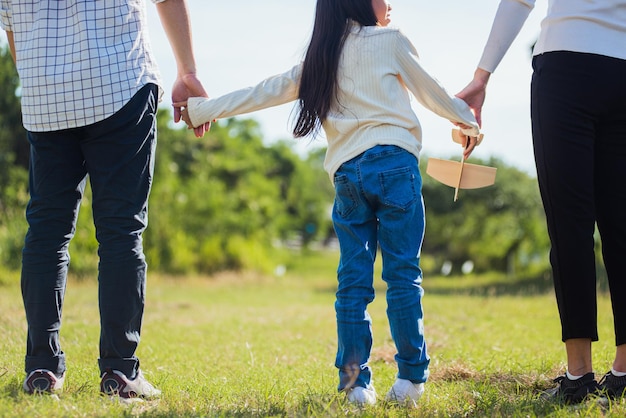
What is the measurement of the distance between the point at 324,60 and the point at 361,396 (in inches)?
46.3

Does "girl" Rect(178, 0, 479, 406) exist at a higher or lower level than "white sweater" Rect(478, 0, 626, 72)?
lower

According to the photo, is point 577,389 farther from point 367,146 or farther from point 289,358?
point 289,358

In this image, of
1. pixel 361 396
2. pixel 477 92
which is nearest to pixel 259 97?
pixel 477 92

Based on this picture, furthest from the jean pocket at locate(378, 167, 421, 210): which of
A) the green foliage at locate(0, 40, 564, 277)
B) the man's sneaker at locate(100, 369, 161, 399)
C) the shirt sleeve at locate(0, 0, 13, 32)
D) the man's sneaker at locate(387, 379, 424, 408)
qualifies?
the green foliage at locate(0, 40, 564, 277)

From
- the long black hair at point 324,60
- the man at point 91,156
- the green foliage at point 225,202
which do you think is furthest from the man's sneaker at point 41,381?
the green foliage at point 225,202

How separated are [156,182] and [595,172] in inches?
377

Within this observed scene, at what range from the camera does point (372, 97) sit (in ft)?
8.52

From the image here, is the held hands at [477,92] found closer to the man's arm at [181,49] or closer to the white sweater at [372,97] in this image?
the white sweater at [372,97]

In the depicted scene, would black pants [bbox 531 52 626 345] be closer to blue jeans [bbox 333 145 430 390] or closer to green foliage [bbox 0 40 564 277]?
blue jeans [bbox 333 145 430 390]

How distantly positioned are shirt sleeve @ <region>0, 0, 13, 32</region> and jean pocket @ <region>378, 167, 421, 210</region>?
4.69ft

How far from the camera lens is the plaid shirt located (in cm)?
247

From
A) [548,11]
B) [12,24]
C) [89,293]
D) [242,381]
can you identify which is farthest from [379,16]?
[89,293]

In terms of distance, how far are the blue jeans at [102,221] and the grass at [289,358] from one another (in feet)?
0.67

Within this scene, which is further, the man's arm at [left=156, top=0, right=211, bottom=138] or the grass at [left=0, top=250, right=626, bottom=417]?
the man's arm at [left=156, top=0, right=211, bottom=138]
